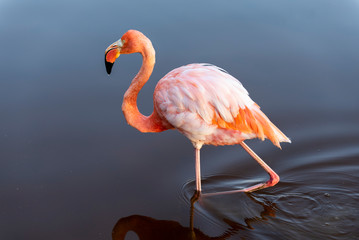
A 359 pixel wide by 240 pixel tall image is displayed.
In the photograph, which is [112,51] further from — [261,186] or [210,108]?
[261,186]

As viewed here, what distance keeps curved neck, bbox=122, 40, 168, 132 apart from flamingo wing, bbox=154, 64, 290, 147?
0.69 ft

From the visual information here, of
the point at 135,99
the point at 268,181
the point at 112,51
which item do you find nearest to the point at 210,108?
the point at 135,99

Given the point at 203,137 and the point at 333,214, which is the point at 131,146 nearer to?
the point at 203,137

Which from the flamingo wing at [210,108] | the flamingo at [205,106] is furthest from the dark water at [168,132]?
the flamingo wing at [210,108]

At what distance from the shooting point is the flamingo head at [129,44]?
4172 mm

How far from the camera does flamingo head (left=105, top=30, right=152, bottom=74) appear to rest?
4172 millimetres

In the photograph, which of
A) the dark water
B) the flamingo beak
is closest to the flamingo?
the flamingo beak

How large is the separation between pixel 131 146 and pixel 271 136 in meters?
1.53

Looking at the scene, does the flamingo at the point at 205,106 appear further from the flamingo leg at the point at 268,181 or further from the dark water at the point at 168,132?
the dark water at the point at 168,132

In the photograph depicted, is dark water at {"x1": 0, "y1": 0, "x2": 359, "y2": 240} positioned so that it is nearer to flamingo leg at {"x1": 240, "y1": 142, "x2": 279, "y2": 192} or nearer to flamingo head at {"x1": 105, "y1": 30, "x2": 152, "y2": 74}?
flamingo leg at {"x1": 240, "y1": 142, "x2": 279, "y2": 192}

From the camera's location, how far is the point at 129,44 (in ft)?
13.8

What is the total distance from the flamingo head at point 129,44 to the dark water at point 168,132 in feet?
3.45

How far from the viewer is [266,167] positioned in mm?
4281

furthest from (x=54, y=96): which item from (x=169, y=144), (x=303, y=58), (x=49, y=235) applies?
(x=303, y=58)
